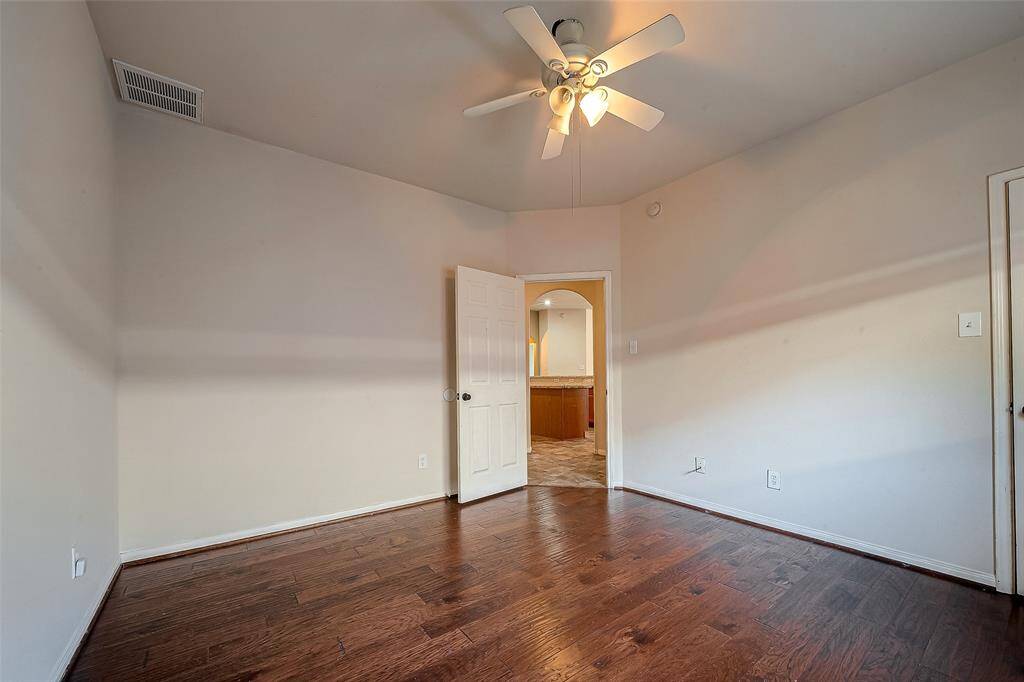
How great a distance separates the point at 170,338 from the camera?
102 inches

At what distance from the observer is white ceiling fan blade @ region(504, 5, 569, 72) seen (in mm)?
1486

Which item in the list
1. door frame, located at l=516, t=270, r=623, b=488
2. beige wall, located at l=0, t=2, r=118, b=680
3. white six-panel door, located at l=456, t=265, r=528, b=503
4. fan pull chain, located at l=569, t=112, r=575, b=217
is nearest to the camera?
beige wall, located at l=0, t=2, r=118, b=680

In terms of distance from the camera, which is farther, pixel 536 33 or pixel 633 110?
pixel 633 110

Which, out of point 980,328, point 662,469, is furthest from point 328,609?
point 980,328

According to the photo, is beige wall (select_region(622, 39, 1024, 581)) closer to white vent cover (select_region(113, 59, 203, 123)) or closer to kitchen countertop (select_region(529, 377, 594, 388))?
kitchen countertop (select_region(529, 377, 594, 388))

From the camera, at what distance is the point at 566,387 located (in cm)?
669

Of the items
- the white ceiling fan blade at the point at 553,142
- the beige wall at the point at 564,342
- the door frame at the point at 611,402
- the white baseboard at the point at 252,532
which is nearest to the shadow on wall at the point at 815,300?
the door frame at the point at 611,402

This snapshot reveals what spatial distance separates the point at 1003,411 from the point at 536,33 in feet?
9.27

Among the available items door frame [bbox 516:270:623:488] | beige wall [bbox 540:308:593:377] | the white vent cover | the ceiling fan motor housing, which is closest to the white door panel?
the ceiling fan motor housing

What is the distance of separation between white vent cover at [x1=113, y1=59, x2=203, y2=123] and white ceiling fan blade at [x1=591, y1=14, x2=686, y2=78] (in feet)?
7.45

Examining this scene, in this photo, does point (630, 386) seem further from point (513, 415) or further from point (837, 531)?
point (837, 531)

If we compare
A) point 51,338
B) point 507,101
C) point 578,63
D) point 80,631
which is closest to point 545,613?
point 80,631

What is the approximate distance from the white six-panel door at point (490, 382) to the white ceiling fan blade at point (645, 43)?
2157 millimetres

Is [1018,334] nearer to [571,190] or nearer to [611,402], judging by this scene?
[611,402]
